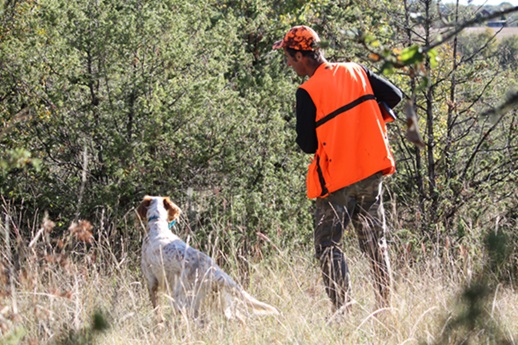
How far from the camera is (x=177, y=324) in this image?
4.10 m

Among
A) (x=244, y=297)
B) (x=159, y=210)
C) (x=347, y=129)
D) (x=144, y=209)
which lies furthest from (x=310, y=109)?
(x=144, y=209)

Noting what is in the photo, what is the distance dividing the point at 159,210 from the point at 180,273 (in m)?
0.67

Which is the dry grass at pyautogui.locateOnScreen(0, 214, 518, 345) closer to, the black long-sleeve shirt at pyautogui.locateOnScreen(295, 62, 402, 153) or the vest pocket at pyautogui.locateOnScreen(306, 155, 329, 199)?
the vest pocket at pyautogui.locateOnScreen(306, 155, 329, 199)

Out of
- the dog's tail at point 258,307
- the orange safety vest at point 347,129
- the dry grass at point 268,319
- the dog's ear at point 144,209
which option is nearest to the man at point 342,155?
the orange safety vest at point 347,129

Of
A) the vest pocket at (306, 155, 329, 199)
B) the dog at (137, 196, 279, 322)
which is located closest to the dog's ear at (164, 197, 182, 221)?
the dog at (137, 196, 279, 322)

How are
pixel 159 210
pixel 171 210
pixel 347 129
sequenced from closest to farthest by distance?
pixel 347 129 → pixel 159 210 → pixel 171 210

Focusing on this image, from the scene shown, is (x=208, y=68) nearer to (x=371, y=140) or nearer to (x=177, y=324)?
(x=371, y=140)

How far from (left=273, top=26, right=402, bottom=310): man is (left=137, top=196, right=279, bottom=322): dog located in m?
0.54

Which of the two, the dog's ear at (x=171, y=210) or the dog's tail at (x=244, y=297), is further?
the dog's ear at (x=171, y=210)

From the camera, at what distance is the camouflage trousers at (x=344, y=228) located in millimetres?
4574

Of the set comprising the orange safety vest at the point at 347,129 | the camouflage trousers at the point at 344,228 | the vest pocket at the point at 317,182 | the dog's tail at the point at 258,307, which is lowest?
the dog's tail at the point at 258,307

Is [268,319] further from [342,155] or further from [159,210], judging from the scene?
[159,210]

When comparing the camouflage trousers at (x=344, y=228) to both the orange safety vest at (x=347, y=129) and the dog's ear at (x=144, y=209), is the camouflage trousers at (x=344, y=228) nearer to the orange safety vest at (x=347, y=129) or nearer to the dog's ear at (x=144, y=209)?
the orange safety vest at (x=347, y=129)

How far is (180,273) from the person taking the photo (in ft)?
15.6
